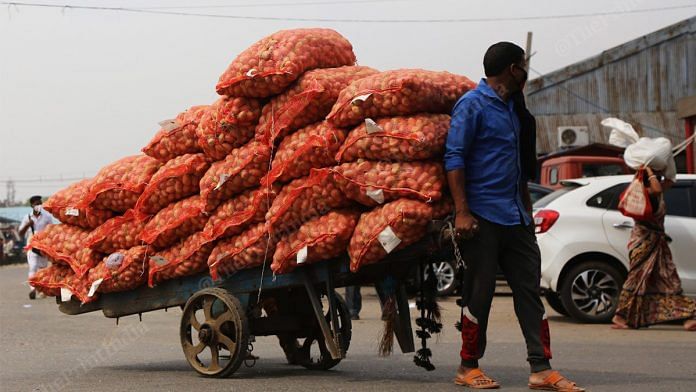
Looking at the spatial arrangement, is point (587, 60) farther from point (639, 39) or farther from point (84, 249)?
point (84, 249)

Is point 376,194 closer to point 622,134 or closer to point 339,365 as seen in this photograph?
point 339,365

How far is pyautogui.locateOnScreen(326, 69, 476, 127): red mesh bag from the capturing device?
6715 millimetres

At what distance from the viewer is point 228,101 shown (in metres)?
7.52

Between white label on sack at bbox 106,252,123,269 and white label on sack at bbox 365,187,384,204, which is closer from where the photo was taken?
white label on sack at bbox 365,187,384,204

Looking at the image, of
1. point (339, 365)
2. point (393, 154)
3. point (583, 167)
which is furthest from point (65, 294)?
point (583, 167)

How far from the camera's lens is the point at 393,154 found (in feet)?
22.0

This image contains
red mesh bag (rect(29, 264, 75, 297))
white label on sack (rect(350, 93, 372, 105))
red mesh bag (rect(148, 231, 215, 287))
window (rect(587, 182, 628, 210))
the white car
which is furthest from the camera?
window (rect(587, 182, 628, 210))

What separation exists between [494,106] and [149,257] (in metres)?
2.92

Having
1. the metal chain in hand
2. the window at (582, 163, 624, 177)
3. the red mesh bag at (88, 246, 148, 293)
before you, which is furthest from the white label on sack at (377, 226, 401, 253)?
the window at (582, 163, 624, 177)

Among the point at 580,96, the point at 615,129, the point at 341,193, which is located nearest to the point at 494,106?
the point at 341,193

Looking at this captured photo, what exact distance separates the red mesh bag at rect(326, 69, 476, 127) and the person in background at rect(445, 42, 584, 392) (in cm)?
23

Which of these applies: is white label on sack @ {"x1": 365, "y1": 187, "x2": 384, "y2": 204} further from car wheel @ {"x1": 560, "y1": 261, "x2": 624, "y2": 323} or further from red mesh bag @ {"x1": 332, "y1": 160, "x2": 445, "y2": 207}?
car wheel @ {"x1": 560, "y1": 261, "x2": 624, "y2": 323}

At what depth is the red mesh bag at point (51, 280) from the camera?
8602 millimetres

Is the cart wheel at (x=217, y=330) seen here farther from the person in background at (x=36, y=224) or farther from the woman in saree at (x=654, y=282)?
the person in background at (x=36, y=224)
